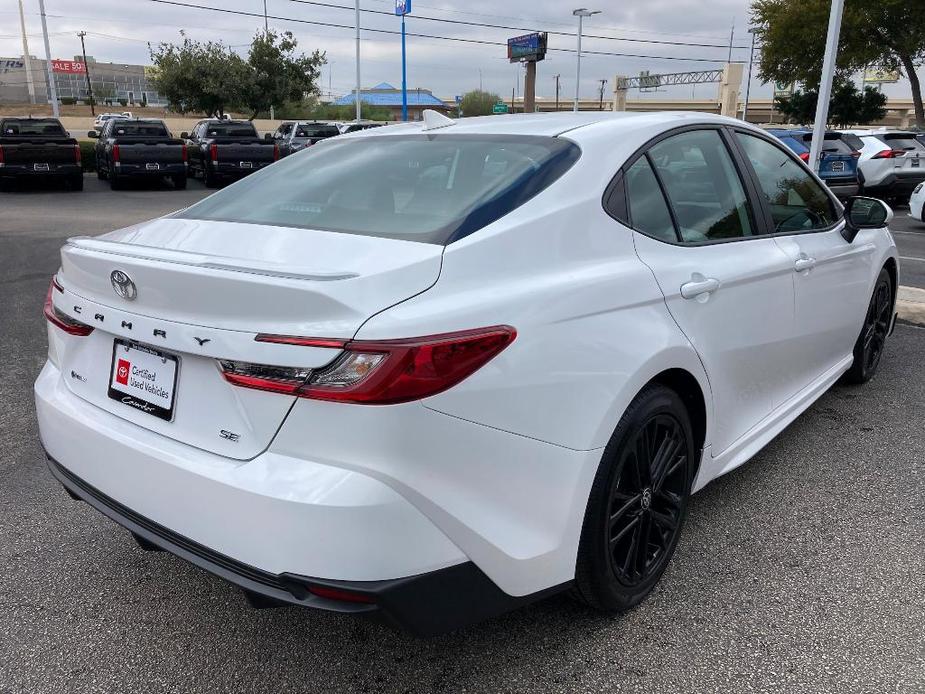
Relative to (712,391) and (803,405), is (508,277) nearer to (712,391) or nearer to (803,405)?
(712,391)

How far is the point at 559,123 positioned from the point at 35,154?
18305 millimetres

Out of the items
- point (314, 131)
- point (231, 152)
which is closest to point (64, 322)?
point (231, 152)

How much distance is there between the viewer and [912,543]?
311 centimetres

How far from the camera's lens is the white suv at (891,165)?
52.7 feet

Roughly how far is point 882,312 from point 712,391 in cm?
285

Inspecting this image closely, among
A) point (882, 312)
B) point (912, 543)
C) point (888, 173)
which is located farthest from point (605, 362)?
point (888, 173)

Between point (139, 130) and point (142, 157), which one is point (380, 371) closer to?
point (142, 157)

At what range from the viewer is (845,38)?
94.8 feet

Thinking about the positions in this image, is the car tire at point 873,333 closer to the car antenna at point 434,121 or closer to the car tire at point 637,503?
the car tire at point 637,503

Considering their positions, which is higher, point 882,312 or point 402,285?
point 402,285

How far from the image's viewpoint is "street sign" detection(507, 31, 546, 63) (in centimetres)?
6219

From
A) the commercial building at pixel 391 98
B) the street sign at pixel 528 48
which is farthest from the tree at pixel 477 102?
the street sign at pixel 528 48

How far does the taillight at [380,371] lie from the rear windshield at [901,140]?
692 inches

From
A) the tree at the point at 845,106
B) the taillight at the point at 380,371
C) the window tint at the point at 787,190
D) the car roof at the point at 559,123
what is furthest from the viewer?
the tree at the point at 845,106
